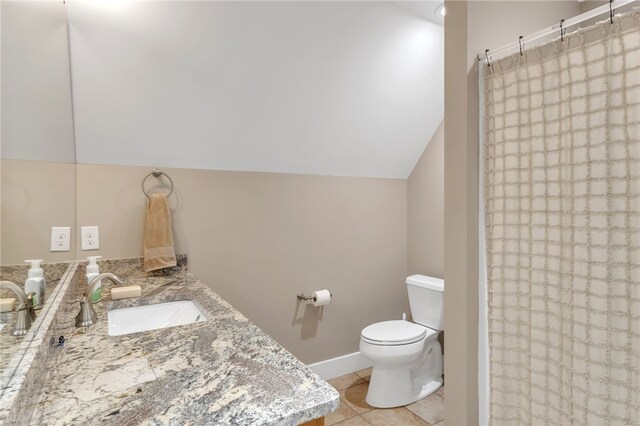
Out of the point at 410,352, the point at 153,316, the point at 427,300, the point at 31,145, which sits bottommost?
the point at 410,352

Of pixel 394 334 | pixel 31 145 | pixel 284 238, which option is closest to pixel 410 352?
pixel 394 334

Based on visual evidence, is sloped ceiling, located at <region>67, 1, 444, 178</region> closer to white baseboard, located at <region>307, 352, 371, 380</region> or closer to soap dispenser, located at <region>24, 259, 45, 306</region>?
soap dispenser, located at <region>24, 259, 45, 306</region>

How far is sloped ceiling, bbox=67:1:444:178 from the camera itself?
157 cm

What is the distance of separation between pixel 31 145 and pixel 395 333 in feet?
6.63

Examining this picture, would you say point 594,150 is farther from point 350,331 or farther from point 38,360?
point 350,331

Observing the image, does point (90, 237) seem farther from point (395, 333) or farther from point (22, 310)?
point (395, 333)

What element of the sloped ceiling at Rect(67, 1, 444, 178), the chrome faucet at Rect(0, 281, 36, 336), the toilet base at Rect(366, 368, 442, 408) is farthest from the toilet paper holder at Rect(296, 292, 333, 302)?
the chrome faucet at Rect(0, 281, 36, 336)

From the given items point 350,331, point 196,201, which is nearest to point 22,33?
point 196,201

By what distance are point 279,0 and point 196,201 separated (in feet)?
3.82

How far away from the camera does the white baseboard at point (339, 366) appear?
252 centimetres

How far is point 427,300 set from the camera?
2.45 m

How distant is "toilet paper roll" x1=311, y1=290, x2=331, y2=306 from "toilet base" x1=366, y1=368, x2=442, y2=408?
→ 54 cm

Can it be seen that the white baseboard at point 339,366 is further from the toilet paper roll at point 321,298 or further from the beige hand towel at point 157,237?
the beige hand towel at point 157,237

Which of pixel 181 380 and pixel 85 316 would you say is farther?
pixel 85 316
